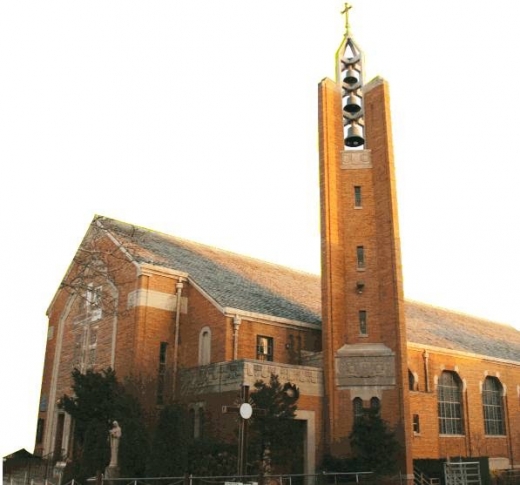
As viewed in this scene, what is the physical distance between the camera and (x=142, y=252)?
32500 millimetres

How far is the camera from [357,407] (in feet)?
92.7

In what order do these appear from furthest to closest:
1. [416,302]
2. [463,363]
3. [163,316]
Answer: [416,302]
[463,363]
[163,316]

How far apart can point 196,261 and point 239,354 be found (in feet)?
26.9

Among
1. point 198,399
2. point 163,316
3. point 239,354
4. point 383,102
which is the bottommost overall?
point 198,399

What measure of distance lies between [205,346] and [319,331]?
664 cm

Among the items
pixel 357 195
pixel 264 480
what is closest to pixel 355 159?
pixel 357 195

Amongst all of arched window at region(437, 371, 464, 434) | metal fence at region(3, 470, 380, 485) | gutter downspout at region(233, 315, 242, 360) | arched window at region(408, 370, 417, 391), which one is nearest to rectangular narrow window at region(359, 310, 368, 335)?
gutter downspout at region(233, 315, 242, 360)

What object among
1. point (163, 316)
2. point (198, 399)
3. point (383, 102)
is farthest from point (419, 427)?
point (383, 102)

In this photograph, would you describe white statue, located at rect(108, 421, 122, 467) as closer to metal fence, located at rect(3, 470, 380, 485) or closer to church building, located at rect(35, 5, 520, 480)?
metal fence, located at rect(3, 470, 380, 485)

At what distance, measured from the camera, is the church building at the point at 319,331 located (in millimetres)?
27656

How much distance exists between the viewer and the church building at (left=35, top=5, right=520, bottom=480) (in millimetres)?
27656

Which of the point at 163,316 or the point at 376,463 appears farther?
the point at 163,316

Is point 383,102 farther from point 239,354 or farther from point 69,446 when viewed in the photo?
point 69,446

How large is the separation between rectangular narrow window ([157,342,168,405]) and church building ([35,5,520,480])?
0.27 feet
